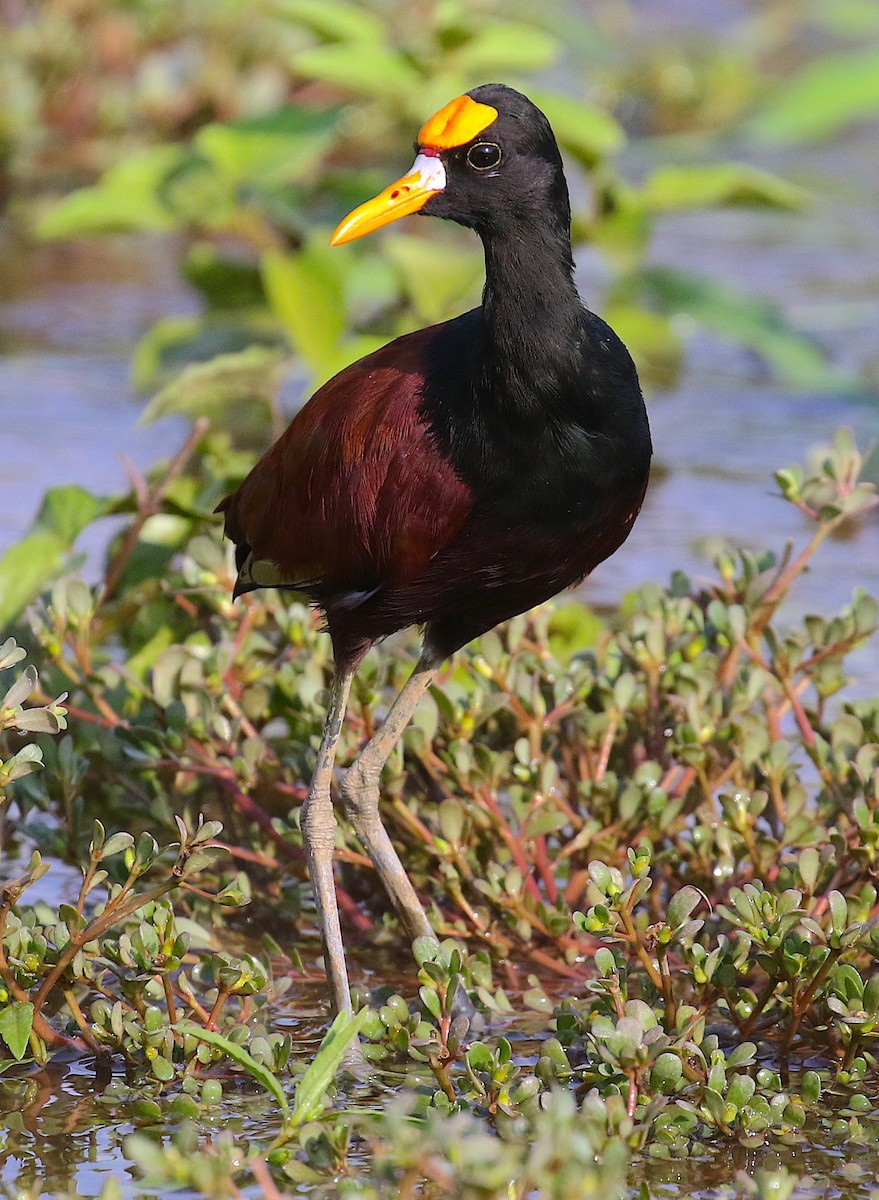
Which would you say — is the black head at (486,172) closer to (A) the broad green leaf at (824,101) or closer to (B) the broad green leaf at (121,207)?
(B) the broad green leaf at (121,207)

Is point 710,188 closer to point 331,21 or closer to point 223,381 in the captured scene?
point 331,21

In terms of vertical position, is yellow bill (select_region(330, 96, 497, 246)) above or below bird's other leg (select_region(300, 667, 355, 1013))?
above

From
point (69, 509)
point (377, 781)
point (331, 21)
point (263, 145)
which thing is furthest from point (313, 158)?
point (377, 781)

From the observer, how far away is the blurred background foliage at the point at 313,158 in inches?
227

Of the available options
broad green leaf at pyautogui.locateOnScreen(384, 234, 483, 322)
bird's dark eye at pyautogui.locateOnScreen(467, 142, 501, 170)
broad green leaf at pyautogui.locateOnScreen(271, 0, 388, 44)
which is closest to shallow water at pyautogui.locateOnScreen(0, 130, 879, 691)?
broad green leaf at pyautogui.locateOnScreen(384, 234, 483, 322)

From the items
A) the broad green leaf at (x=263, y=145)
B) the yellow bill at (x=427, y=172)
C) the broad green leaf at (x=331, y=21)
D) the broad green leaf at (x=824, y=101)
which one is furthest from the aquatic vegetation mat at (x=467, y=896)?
the broad green leaf at (x=824, y=101)

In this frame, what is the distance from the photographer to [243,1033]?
2.89 metres

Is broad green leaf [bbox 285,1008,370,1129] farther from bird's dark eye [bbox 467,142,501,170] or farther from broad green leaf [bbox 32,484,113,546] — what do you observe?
broad green leaf [bbox 32,484,113,546]

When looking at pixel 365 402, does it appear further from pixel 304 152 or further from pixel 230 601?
pixel 304 152

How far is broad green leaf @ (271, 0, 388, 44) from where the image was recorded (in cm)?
595

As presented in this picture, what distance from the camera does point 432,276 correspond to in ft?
18.4

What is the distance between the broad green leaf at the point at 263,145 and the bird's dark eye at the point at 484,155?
2954mm

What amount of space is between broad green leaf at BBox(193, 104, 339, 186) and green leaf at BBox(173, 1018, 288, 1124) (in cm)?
363

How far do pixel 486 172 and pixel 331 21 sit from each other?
3.23 m
